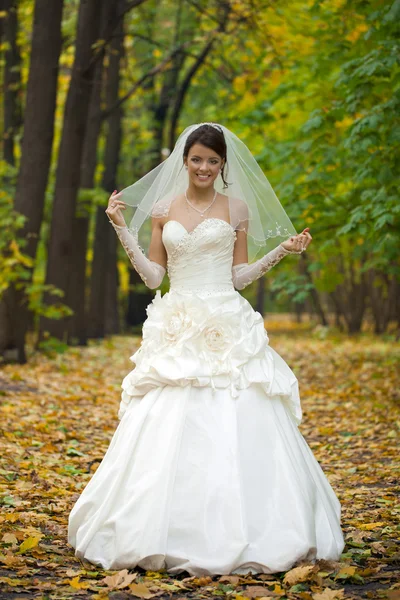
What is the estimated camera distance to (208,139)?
4887mm

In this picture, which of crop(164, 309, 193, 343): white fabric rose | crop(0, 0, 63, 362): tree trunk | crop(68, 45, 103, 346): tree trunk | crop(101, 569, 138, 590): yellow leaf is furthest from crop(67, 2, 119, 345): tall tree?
crop(101, 569, 138, 590): yellow leaf

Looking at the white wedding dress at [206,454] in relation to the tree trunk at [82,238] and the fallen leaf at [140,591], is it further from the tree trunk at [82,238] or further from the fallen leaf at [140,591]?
the tree trunk at [82,238]

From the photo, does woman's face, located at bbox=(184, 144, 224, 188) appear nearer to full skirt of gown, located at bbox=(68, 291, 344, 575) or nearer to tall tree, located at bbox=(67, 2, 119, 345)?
full skirt of gown, located at bbox=(68, 291, 344, 575)

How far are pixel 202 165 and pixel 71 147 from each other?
10.0 m

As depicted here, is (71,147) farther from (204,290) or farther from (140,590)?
(140,590)

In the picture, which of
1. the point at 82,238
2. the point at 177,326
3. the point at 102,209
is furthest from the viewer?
the point at 102,209

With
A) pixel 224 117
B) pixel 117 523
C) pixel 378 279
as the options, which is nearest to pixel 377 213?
pixel 117 523

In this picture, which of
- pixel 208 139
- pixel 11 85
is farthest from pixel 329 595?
pixel 11 85

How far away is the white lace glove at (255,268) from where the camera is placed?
16.5 ft

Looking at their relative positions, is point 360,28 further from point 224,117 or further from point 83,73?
point 83,73

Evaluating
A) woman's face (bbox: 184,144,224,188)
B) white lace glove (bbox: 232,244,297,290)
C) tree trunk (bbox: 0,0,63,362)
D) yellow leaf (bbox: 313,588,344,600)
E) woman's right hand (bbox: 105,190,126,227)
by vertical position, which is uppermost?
tree trunk (bbox: 0,0,63,362)

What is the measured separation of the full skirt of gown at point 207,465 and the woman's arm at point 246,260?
0.26m

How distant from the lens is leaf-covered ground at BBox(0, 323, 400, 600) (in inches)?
157

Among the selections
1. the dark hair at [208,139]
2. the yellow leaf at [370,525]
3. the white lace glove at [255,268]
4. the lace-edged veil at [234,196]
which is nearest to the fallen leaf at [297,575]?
the yellow leaf at [370,525]
